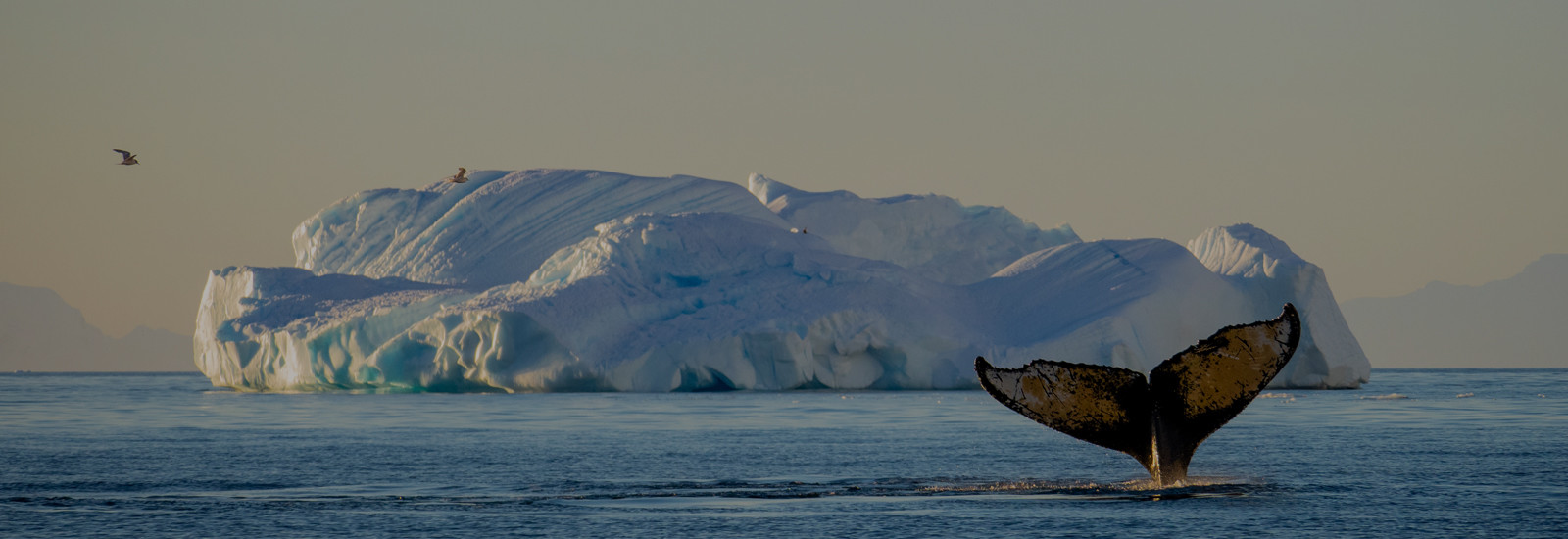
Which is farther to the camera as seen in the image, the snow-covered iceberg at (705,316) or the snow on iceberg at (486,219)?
the snow on iceberg at (486,219)

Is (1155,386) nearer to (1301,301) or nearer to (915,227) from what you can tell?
(1301,301)

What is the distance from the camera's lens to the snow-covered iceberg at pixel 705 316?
46375 mm

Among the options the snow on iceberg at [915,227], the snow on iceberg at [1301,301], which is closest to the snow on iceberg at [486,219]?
the snow on iceberg at [915,227]

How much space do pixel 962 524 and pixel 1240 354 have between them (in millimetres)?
2936

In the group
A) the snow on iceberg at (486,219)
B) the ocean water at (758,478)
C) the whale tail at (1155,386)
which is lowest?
the ocean water at (758,478)

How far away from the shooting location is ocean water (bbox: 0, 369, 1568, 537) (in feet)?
49.2

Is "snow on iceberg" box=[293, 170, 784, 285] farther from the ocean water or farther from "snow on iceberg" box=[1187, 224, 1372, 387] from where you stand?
the ocean water

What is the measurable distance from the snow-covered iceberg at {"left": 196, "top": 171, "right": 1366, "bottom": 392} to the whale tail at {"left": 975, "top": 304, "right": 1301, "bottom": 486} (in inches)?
1246

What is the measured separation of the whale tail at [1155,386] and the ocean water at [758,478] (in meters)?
0.92

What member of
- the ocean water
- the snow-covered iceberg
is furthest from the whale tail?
the snow-covered iceberg

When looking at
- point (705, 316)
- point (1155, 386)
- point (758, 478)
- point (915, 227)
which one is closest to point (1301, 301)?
point (705, 316)

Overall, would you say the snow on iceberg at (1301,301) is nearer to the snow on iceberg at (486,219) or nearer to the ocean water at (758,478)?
the ocean water at (758,478)

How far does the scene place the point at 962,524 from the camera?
49.0 ft

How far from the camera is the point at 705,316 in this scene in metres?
47.2
